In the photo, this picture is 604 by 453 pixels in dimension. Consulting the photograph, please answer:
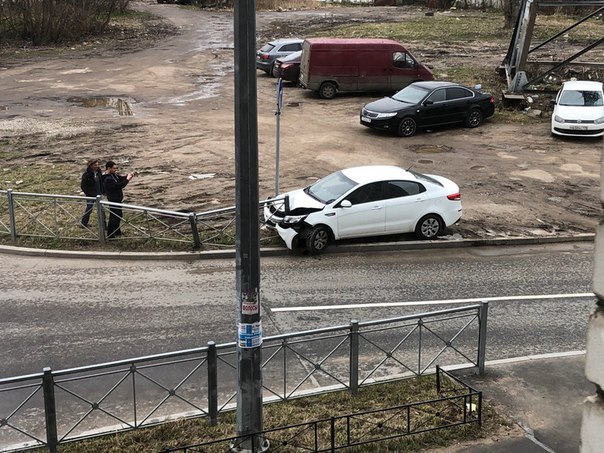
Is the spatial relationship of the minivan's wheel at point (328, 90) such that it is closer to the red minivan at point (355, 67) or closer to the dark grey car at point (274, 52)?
the red minivan at point (355, 67)

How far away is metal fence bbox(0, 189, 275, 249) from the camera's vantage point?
15.7 m

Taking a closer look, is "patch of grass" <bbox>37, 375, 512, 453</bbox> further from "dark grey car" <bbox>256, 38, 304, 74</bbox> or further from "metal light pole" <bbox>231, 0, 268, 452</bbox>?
"dark grey car" <bbox>256, 38, 304, 74</bbox>

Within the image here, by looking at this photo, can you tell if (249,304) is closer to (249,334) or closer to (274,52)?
(249,334)

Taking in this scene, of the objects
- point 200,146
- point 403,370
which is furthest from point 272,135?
point 403,370

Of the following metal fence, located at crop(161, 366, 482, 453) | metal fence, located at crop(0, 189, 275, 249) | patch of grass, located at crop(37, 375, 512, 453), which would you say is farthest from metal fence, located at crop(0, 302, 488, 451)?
metal fence, located at crop(0, 189, 275, 249)

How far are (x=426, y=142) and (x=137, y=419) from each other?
17204mm

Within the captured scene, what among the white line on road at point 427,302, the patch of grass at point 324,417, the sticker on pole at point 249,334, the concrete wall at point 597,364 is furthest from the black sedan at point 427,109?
the concrete wall at point 597,364

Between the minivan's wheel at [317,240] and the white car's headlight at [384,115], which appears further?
the white car's headlight at [384,115]

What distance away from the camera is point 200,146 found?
23266mm

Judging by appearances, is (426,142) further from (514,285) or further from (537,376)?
(537,376)

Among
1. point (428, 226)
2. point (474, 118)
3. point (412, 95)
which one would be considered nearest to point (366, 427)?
point (428, 226)

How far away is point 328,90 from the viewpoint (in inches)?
1207

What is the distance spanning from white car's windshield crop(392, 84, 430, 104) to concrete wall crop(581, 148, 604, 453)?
22.6 m

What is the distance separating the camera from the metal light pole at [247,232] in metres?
7.05
